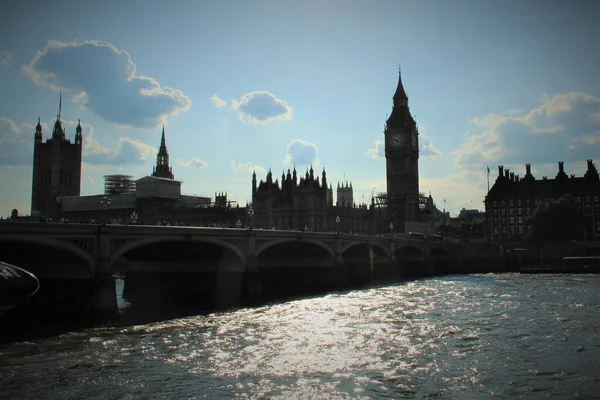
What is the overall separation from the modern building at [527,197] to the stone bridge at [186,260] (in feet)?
159

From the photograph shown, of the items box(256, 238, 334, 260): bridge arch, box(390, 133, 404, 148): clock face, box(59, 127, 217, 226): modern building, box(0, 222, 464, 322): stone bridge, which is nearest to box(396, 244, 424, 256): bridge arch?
box(0, 222, 464, 322): stone bridge

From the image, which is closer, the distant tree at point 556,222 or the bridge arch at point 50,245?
the bridge arch at point 50,245

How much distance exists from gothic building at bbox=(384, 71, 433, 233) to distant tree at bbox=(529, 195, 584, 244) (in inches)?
2074

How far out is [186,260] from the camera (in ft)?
178

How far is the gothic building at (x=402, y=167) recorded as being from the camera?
15512cm

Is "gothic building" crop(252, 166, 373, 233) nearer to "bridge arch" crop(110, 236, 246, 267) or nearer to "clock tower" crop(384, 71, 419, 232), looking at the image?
"clock tower" crop(384, 71, 419, 232)

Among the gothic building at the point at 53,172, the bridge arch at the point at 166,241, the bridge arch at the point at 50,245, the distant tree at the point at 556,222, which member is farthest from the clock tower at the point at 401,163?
the bridge arch at the point at 50,245

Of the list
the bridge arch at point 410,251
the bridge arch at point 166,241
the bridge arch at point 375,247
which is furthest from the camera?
the bridge arch at point 410,251

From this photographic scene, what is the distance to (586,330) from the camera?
2794cm

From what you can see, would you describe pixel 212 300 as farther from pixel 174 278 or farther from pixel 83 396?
pixel 83 396

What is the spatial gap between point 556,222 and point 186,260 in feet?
233

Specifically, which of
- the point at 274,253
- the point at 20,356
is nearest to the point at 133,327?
the point at 20,356

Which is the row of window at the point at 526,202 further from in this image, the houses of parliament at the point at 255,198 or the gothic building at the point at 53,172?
the gothic building at the point at 53,172

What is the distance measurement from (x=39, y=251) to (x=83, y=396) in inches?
833
